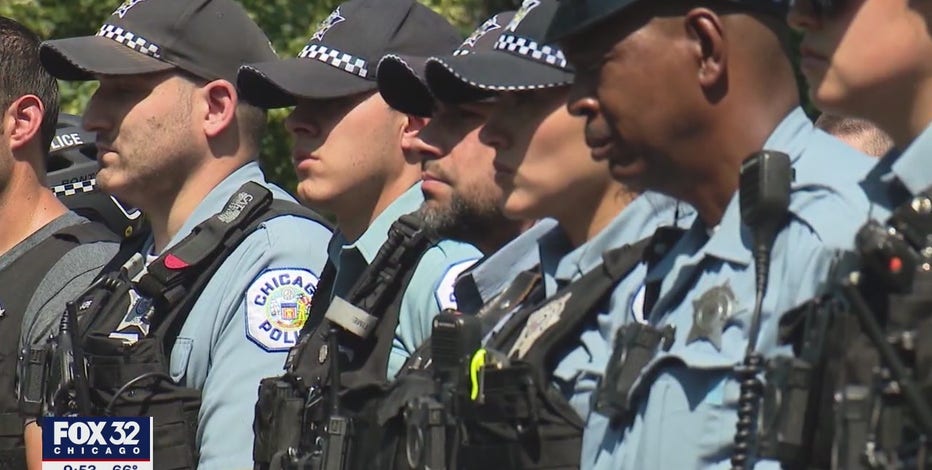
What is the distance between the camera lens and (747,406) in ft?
10.2

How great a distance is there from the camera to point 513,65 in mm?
4465

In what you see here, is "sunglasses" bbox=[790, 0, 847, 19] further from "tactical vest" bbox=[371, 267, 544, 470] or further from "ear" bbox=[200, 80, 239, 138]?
"ear" bbox=[200, 80, 239, 138]

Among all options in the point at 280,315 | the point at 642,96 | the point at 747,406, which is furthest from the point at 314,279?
the point at 747,406

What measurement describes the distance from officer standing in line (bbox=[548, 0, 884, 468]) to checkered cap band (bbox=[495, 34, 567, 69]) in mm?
742

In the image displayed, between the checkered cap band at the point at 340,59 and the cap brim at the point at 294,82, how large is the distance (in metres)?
0.01

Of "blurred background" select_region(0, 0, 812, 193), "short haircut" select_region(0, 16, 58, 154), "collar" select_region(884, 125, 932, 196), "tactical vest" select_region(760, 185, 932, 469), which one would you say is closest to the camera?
"tactical vest" select_region(760, 185, 932, 469)

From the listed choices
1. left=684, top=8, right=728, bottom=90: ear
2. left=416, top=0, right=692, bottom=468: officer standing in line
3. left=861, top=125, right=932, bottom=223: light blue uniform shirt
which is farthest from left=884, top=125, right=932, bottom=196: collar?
left=416, top=0, right=692, bottom=468: officer standing in line

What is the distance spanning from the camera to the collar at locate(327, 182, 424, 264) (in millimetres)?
5367

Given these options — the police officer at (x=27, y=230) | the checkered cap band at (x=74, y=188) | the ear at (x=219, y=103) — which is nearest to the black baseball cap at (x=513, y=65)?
the ear at (x=219, y=103)

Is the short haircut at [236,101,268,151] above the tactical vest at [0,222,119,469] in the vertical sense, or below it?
above

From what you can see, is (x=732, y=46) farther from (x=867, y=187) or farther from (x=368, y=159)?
(x=368, y=159)

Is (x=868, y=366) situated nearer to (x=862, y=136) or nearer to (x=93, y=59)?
(x=862, y=136)

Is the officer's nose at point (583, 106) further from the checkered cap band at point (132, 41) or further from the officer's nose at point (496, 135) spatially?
the checkered cap band at point (132, 41)

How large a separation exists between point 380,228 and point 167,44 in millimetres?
1198
